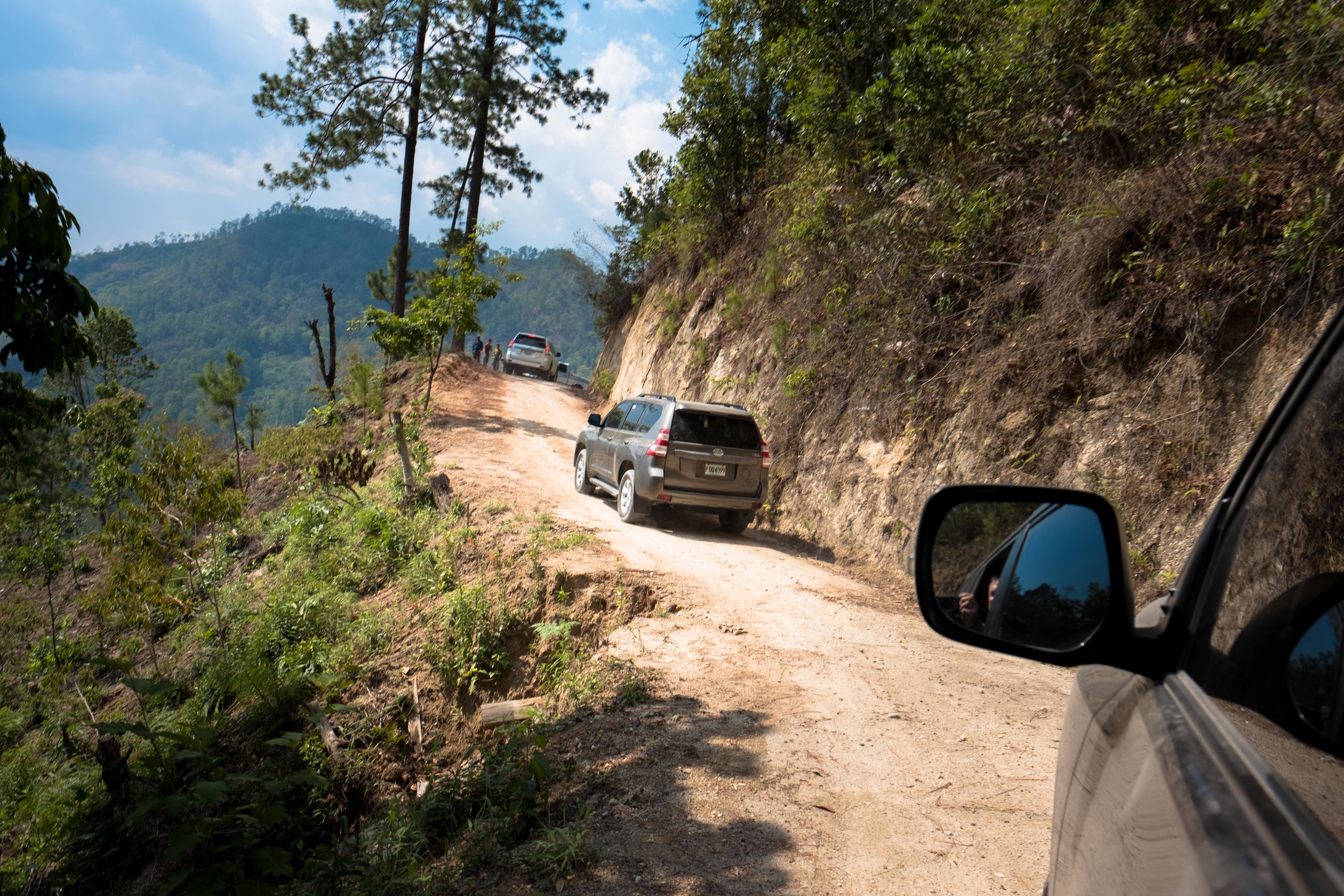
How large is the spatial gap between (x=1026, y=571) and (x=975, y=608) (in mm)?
139

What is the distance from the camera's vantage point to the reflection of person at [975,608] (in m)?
1.71

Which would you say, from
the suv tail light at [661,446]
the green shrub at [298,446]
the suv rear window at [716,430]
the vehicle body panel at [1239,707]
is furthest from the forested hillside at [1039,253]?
the green shrub at [298,446]

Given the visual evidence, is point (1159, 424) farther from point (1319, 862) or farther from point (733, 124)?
point (733, 124)

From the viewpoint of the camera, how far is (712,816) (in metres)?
4.20

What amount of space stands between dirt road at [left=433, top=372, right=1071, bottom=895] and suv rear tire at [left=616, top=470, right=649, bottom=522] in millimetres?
2667

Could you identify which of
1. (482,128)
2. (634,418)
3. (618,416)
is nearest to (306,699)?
(634,418)

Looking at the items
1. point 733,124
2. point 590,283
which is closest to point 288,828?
point 733,124

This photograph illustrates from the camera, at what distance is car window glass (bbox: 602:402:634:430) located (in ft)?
43.0

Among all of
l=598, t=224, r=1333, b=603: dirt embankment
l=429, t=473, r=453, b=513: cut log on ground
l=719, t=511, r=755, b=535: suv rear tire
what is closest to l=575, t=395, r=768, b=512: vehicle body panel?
l=719, t=511, r=755, b=535: suv rear tire

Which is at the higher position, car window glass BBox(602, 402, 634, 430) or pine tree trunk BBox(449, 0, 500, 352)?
pine tree trunk BBox(449, 0, 500, 352)

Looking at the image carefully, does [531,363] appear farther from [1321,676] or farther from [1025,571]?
[1321,676]

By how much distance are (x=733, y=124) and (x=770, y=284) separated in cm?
663

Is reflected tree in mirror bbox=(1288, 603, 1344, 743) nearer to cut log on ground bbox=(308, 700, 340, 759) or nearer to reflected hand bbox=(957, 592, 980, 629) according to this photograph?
reflected hand bbox=(957, 592, 980, 629)

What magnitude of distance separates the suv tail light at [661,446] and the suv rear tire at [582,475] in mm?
2971
